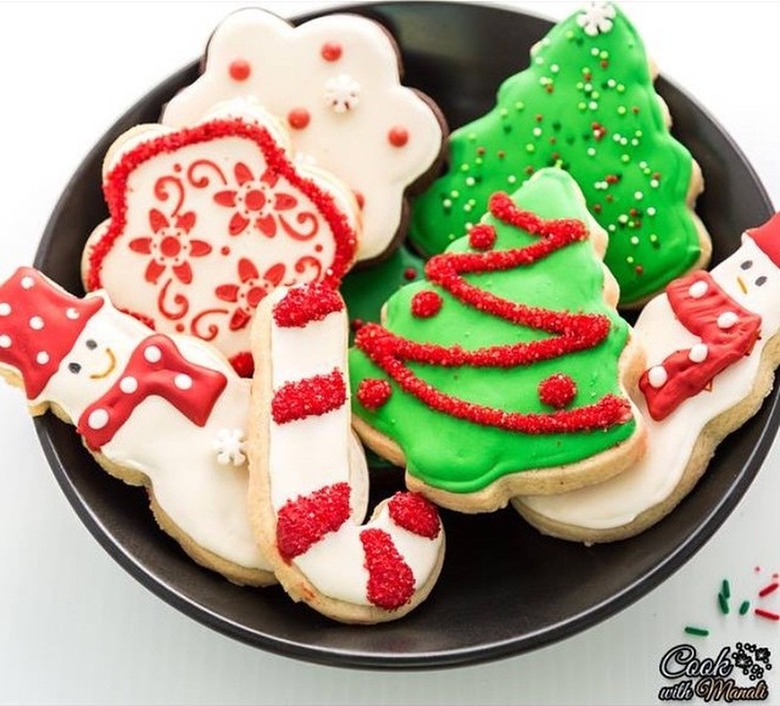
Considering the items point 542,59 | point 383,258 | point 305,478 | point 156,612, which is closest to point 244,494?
point 305,478

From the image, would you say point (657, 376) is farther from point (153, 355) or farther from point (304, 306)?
point (153, 355)

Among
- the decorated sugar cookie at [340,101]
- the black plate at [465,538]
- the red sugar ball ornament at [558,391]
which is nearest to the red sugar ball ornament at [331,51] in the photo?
the decorated sugar cookie at [340,101]

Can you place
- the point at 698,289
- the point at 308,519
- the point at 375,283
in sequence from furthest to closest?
the point at 375,283, the point at 698,289, the point at 308,519

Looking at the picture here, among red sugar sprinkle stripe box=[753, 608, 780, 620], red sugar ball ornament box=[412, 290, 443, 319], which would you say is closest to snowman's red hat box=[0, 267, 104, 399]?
red sugar ball ornament box=[412, 290, 443, 319]

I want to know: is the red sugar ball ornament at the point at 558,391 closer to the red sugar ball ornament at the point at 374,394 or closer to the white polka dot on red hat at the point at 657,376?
the white polka dot on red hat at the point at 657,376

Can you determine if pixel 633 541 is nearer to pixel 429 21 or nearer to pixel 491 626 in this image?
pixel 491 626

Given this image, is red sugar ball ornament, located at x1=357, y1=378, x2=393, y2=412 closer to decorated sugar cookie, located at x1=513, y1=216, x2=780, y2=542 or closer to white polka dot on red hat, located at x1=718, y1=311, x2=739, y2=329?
decorated sugar cookie, located at x1=513, y1=216, x2=780, y2=542
